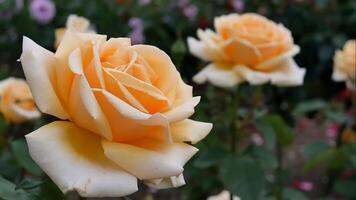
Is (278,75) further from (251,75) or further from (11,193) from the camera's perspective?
(11,193)

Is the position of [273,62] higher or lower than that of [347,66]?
higher

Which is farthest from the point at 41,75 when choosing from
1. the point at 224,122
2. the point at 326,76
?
the point at 326,76

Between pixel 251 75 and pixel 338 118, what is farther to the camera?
pixel 338 118

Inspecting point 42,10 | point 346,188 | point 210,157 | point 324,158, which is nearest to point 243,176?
point 210,157

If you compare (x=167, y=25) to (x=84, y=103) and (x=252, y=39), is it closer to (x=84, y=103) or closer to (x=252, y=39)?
(x=252, y=39)

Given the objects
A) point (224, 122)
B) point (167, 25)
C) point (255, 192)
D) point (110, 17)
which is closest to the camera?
point (255, 192)

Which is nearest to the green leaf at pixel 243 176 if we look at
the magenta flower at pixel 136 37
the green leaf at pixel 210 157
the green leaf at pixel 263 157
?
the green leaf at pixel 210 157

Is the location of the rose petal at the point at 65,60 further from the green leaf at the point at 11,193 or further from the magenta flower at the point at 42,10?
the magenta flower at the point at 42,10
